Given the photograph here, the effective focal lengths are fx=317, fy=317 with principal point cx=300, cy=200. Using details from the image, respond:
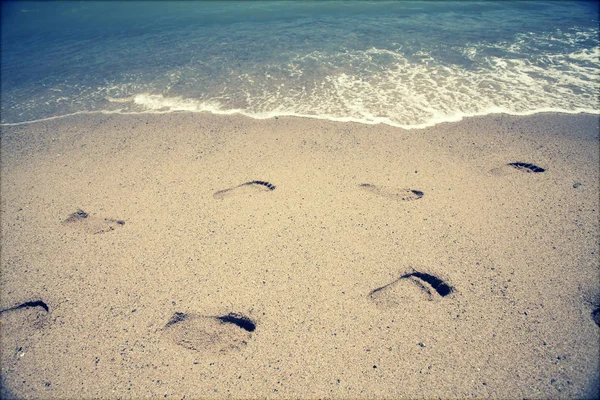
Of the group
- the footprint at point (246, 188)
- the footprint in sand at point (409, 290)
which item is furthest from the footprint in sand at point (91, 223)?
the footprint in sand at point (409, 290)

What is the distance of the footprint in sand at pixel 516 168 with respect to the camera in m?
5.76

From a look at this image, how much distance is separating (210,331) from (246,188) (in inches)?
103

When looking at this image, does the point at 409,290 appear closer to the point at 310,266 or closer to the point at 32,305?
the point at 310,266

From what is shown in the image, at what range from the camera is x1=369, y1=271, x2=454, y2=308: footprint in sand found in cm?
394

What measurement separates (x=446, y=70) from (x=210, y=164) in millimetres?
7643

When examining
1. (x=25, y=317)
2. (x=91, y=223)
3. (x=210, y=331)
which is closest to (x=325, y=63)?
(x=91, y=223)

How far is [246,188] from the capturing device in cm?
570

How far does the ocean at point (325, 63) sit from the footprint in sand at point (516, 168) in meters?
1.89

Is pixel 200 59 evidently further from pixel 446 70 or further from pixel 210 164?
pixel 446 70

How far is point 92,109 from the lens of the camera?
879cm

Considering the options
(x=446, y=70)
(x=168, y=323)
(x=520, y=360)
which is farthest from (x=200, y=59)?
(x=520, y=360)

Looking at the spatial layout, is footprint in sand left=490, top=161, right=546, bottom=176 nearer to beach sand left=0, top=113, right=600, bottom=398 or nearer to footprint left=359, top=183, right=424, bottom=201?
beach sand left=0, top=113, right=600, bottom=398

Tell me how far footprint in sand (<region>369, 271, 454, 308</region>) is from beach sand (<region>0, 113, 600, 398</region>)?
2 centimetres

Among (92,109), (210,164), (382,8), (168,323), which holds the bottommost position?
(168,323)
